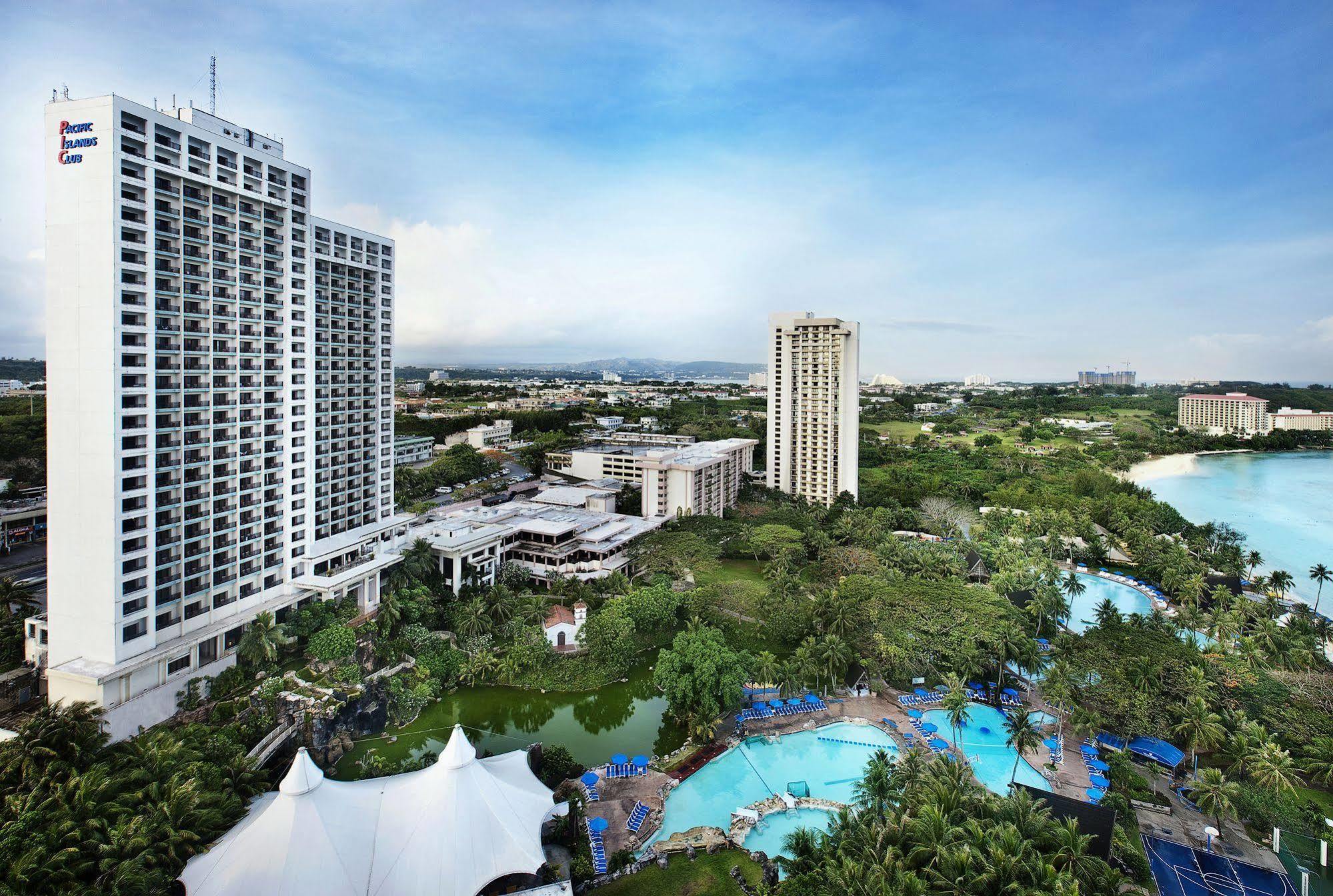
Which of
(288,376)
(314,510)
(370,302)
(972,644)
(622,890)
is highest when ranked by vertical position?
(370,302)

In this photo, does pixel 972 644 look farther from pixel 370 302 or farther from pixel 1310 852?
pixel 370 302

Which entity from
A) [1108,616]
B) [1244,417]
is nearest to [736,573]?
[1108,616]

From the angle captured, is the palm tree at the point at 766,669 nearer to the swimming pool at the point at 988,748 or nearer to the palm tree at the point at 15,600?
the swimming pool at the point at 988,748

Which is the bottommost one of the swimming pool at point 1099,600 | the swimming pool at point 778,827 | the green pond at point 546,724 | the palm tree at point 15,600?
the swimming pool at point 778,827

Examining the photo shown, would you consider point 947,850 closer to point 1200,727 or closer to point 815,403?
point 1200,727

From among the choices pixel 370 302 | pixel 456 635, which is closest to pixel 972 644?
pixel 456 635

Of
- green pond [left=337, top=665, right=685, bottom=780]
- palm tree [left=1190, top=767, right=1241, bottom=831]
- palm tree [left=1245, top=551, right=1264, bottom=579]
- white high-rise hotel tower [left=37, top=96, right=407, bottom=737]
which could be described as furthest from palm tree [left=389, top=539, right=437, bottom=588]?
palm tree [left=1245, top=551, right=1264, bottom=579]

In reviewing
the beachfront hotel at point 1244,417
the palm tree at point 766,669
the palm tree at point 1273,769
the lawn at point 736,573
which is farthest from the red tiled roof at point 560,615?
the beachfront hotel at point 1244,417
